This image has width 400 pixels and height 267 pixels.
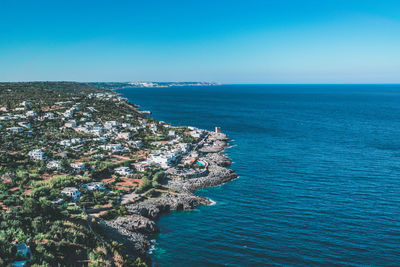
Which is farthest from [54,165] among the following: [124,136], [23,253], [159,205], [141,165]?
[23,253]

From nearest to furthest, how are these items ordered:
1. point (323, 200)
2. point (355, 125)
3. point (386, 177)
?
point (323, 200) → point (386, 177) → point (355, 125)

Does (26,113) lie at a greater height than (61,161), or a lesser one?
greater

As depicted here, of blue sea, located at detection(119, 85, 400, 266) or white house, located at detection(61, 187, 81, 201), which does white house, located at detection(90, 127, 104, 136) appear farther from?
white house, located at detection(61, 187, 81, 201)

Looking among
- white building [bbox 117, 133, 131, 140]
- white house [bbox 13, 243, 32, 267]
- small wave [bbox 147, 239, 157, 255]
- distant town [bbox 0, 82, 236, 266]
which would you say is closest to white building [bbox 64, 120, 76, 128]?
distant town [bbox 0, 82, 236, 266]

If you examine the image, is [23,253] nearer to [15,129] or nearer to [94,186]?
[94,186]

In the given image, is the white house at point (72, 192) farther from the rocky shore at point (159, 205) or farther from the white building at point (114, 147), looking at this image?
the white building at point (114, 147)

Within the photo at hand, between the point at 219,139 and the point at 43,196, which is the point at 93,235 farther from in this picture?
the point at 219,139

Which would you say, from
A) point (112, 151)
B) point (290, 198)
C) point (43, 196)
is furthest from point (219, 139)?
point (43, 196)
